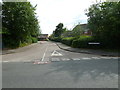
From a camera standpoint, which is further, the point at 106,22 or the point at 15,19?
the point at 15,19

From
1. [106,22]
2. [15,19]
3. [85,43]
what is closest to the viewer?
[106,22]

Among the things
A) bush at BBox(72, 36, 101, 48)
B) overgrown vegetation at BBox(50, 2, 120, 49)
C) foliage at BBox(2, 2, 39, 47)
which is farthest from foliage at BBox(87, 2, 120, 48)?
foliage at BBox(2, 2, 39, 47)

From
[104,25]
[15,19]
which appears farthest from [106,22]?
[15,19]

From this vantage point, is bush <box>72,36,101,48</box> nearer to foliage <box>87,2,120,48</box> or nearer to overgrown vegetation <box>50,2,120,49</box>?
overgrown vegetation <box>50,2,120,49</box>

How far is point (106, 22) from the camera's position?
17188mm

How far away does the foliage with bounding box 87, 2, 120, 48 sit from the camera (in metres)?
16.2

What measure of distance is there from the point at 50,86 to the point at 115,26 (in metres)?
13.9

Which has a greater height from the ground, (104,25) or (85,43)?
(104,25)

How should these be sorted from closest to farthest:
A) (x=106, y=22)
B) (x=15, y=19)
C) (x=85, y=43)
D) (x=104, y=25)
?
(x=106, y=22) < (x=104, y=25) < (x=85, y=43) < (x=15, y=19)

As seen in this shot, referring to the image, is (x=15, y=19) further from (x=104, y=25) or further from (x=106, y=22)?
(x=106, y=22)

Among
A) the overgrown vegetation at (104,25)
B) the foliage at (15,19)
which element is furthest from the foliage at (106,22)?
the foliage at (15,19)

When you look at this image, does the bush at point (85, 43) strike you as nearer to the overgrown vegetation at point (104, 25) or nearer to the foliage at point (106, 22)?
the overgrown vegetation at point (104, 25)

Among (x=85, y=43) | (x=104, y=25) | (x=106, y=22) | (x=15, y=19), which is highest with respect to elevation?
(x=15, y=19)

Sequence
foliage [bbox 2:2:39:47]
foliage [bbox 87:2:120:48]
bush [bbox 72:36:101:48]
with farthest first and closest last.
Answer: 1. foliage [bbox 2:2:39:47]
2. bush [bbox 72:36:101:48]
3. foliage [bbox 87:2:120:48]
